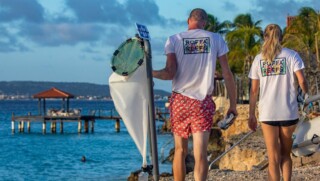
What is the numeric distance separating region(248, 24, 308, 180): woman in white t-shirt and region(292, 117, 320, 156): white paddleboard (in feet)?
5.54

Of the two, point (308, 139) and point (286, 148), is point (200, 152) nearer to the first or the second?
point (286, 148)

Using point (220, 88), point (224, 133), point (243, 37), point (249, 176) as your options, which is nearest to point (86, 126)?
point (220, 88)

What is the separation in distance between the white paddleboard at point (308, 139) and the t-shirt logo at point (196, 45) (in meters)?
2.87

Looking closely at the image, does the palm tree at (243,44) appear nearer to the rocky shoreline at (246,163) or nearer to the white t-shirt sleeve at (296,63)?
the rocky shoreline at (246,163)

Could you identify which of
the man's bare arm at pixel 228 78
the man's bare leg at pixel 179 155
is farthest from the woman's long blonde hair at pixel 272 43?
the man's bare leg at pixel 179 155

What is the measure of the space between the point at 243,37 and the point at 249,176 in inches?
2071

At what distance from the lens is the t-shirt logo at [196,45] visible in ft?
23.0

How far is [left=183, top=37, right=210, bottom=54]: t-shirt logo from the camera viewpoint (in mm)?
7023

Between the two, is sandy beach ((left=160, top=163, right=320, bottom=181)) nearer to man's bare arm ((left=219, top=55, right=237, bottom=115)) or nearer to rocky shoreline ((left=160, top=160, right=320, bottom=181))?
rocky shoreline ((left=160, top=160, right=320, bottom=181))

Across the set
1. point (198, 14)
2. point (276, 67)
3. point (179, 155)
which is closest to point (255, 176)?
point (276, 67)

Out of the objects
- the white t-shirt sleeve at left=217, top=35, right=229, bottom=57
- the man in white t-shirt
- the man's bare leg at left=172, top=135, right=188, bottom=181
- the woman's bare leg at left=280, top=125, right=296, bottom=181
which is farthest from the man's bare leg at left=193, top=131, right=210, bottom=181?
the woman's bare leg at left=280, top=125, right=296, bottom=181

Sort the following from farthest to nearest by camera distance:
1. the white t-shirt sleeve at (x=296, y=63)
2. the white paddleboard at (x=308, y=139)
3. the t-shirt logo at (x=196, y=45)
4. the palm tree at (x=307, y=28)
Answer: the palm tree at (x=307, y=28), the white paddleboard at (x=308, y=139), the white t-shirt sleeve at (x=296, y=63), the t-shirt logo at (x=196, y=45)

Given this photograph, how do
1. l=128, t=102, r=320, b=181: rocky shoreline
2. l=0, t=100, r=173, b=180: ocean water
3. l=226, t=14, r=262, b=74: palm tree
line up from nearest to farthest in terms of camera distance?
l=128, t=102, r=320, b=181: rocky shoreline < l=0, t=100, r=173, b=180: ocean water < l=226, t=14, r=262, b=74: palm tree

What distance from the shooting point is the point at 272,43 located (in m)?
7.64
